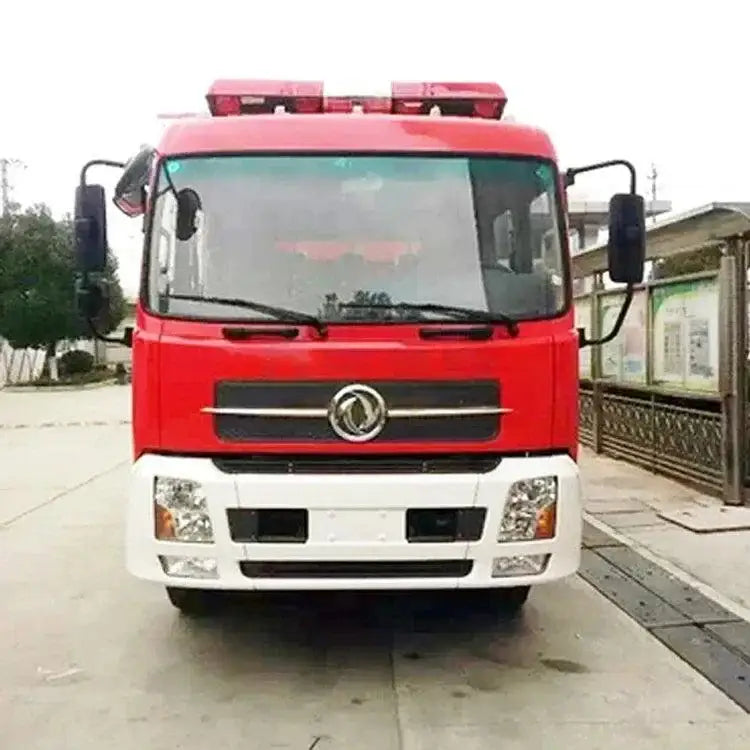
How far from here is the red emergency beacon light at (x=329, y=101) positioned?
498 centimetres

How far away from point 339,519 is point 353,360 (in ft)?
2.16

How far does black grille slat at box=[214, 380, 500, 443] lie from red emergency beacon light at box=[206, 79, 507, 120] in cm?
175

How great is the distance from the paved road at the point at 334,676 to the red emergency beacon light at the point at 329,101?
8.89 feet

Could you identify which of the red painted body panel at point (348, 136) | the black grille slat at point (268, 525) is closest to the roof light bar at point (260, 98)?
the red painted body panel at point (348, 136)

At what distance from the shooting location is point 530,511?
4.05 m

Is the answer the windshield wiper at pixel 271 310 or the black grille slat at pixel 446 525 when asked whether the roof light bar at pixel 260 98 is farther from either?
the black grille slat at pixel 446 525

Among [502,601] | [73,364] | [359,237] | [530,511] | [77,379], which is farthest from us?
[73,364]

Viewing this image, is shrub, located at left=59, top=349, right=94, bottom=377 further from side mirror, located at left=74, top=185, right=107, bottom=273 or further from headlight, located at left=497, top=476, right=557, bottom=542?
headlight, located at left=497, top=476, right=557, bottom=542

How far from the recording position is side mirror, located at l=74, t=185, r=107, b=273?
452 cm

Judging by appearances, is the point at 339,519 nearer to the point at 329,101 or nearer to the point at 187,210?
the point at 187,210

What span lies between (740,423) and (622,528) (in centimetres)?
134

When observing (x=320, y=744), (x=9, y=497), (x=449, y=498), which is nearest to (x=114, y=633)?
(x=320, y=744)

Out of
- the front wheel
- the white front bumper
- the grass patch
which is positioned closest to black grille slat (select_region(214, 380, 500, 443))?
the white front bumper

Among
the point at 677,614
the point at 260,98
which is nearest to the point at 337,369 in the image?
the point at 260,98
